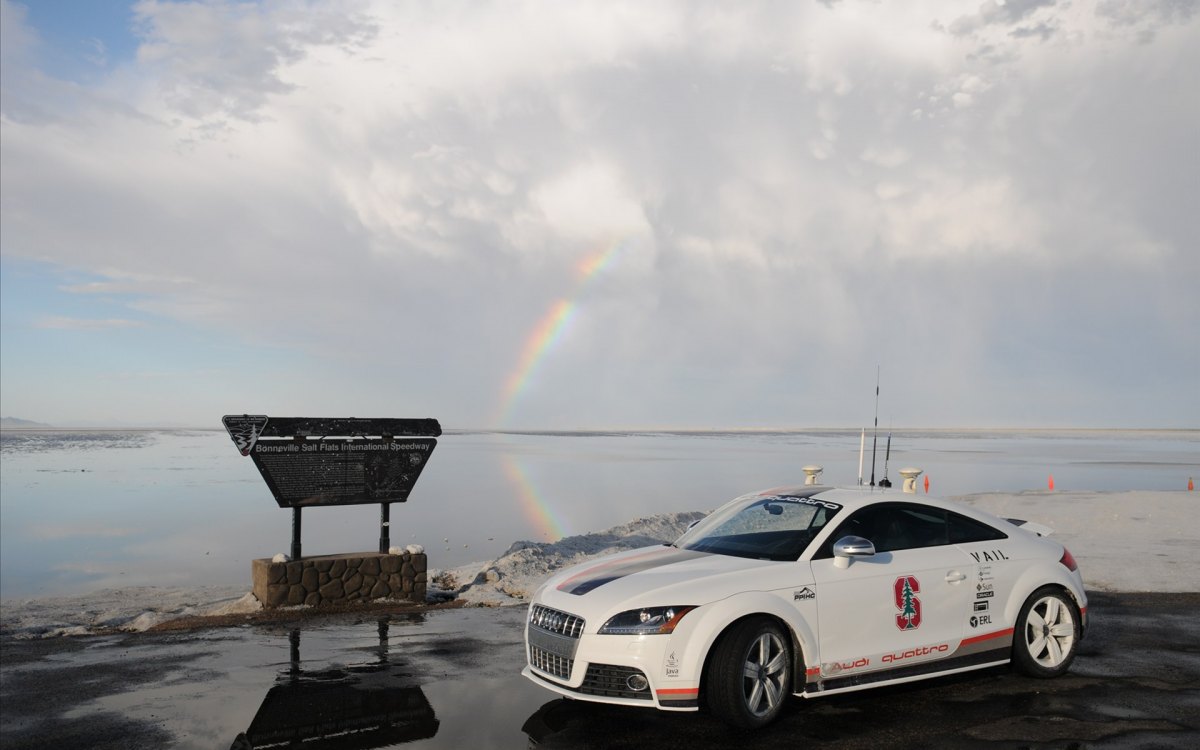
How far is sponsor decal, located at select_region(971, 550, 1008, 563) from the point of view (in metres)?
7.58

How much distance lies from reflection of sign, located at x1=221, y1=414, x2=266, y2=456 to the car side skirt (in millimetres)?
7760

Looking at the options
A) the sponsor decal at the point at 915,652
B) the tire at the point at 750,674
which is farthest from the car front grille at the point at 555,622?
the sponsor decal at the point at 915,652

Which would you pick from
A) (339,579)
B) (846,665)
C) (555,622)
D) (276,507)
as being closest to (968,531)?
(846,665)

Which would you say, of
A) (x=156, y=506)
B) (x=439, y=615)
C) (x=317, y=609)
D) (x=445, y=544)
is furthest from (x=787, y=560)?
(x=156, y=506)

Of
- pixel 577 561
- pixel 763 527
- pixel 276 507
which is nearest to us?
pixel 763 527

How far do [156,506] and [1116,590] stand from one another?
22966mm

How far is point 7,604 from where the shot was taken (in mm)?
12797

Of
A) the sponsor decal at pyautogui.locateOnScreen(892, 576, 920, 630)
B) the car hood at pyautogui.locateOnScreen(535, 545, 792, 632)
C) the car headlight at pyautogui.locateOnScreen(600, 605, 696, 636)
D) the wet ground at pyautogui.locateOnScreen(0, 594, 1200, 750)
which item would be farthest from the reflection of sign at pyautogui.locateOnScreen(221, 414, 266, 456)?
the sponsor decal at pyautogui.locateOnScreen(892, 576, 920, 630)

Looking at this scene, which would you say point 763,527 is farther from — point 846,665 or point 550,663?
point 550,663

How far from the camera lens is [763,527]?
7555 millimetres

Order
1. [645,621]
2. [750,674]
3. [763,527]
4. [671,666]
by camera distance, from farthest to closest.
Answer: [763,527] → [750,674] → [645,621] → [671,666]

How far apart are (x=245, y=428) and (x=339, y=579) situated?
88.8 inches

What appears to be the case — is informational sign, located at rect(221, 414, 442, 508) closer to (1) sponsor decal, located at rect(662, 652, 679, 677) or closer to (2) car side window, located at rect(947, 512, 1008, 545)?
(1) sponsor decal, located at rect(662, 652, 679, 677)

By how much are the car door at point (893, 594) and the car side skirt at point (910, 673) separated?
51 mm
